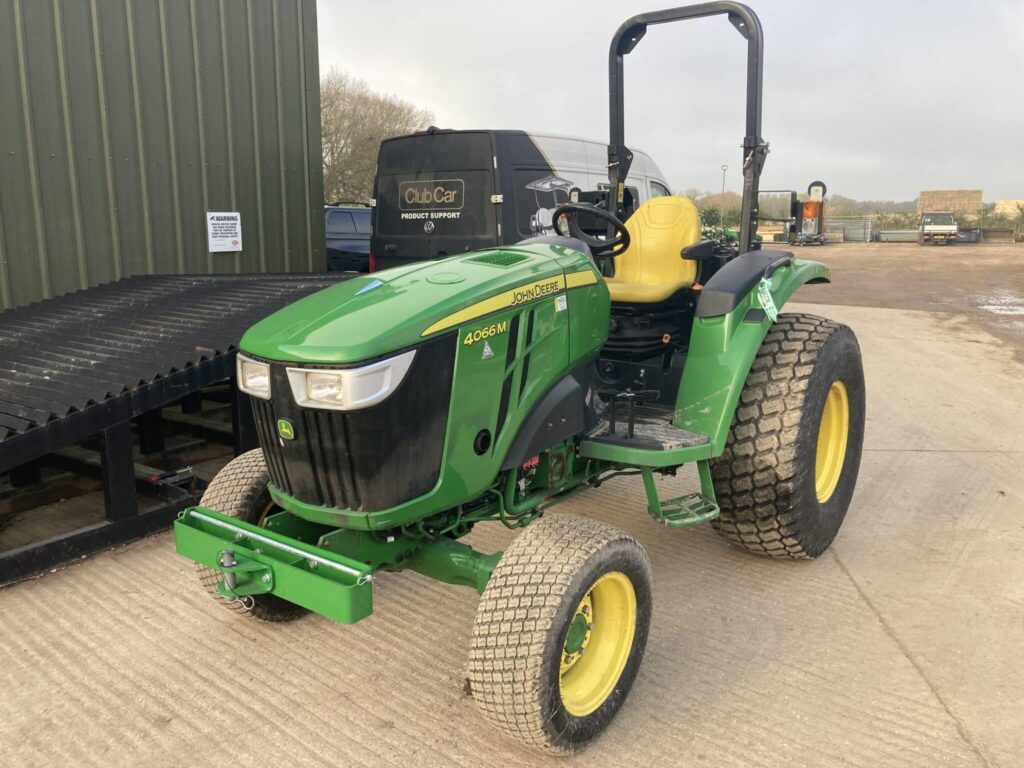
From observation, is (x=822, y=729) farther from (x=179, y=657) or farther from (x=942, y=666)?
(x=179, y=657)

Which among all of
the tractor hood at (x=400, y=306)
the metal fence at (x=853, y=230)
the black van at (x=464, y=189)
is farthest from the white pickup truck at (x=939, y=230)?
the tractor hood at (x=400, y=306)

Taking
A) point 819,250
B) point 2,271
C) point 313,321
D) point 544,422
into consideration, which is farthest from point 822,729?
point 819,250

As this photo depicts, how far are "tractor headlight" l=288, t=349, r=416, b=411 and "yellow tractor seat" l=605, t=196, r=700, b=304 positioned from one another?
5.12 feet

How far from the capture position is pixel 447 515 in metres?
2.83

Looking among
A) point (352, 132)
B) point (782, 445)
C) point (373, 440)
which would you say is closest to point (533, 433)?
point (373, 440)

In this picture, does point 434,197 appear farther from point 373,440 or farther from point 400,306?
point 373,440

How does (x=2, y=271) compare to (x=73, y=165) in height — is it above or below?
below

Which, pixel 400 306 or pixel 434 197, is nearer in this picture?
pixel 400 306

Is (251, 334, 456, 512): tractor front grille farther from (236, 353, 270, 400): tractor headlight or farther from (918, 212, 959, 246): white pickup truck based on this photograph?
(918, 212, 959, 246): white pickup truck

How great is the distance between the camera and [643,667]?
9.87 ft

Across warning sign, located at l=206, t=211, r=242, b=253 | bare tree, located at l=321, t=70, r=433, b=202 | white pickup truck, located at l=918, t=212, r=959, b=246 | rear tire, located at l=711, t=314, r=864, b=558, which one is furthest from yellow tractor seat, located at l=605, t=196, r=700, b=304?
white pickup truck, located at l=918, t=212, r=959, b=246

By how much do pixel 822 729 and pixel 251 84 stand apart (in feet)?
18.7

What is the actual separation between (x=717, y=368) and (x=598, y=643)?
1241 mm

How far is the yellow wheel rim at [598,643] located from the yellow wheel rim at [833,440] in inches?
70.3
